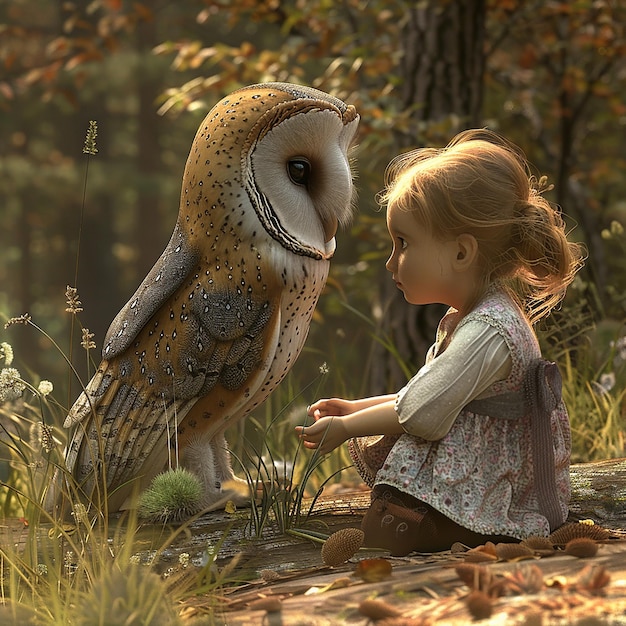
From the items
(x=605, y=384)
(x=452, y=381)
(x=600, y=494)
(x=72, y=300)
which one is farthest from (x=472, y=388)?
(x=605, y=384)

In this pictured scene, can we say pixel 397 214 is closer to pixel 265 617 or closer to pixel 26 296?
pixel 265 617

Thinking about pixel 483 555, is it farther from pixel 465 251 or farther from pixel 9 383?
pixel 9 383

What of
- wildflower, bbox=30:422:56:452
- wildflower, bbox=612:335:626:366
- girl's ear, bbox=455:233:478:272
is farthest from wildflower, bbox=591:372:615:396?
wildflower, bbox=30:422:56:452

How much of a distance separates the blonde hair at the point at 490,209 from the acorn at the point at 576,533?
2.20 feet

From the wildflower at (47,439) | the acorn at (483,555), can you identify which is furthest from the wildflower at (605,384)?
the wildflower at (47,439)

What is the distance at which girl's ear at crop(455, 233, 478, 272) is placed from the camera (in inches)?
95.7

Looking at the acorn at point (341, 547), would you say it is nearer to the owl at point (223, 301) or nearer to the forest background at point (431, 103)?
the owl at point (223, 301)

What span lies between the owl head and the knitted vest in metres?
0.64

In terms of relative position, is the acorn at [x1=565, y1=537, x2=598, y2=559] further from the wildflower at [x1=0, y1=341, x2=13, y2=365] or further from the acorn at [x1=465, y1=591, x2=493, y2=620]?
the wildflower at [x1=0, y1=341, x2=13, y2=365]

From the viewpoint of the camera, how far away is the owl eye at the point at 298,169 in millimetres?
2828

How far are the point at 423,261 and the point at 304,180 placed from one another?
0.59 meters

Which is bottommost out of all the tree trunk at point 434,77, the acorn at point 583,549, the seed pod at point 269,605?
the seed pod at point 269,605

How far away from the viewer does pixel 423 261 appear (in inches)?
97.3

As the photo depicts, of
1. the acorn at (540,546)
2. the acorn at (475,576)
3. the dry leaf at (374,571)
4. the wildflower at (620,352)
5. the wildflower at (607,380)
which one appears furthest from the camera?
the wildflower at (620,352)
